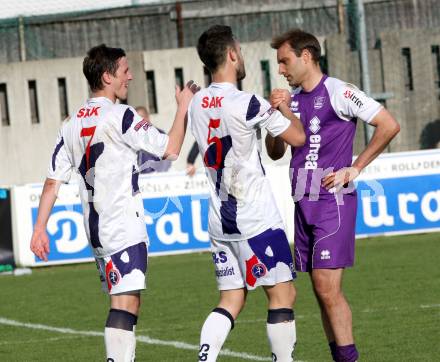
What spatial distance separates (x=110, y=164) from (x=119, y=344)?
1.01m

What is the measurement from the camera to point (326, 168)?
756cm

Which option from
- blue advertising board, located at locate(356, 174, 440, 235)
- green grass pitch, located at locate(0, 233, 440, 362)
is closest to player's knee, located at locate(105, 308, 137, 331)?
green grass pitch, located at locate(0, 233, 440, 362)

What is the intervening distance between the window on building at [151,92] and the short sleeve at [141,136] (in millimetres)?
12981

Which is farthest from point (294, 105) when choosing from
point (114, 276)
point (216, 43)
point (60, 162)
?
point (114, 276)

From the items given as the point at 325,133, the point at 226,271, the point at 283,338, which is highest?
the point at 325,133

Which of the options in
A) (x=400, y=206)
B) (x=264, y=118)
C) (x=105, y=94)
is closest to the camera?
(x=264, y=118)

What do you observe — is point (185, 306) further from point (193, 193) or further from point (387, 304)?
point (193, 193)

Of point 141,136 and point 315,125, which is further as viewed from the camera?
point 315,125

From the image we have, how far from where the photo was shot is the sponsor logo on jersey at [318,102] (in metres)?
7.57

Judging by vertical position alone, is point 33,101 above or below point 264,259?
above

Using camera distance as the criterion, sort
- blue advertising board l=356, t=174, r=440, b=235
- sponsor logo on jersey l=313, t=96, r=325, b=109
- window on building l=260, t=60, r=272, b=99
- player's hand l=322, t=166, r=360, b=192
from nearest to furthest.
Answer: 1. player's hand l=322, t=166, r=360, b=192
2. sponsor logo on jersey l=313, t=96, r=325, b=109
3. blue advertising board l=356, t=174, r=440, b=235
4. window on building l=260, t=60, r=272, b=99

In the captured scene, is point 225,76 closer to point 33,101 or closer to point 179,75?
point 179,75

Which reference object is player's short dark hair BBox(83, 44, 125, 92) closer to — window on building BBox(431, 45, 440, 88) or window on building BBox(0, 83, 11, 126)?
window on building BBox(0, 83, 11, 126)

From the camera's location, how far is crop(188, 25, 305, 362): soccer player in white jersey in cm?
685
